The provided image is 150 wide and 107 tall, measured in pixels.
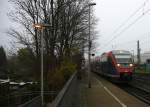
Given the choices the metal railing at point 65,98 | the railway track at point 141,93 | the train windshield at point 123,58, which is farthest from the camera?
the train windshield at point 123,58

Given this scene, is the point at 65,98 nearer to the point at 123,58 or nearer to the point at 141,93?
the point at 141,93

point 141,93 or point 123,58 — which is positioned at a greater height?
point 123,58

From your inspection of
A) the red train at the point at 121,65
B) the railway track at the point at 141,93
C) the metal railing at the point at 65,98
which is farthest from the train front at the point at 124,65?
the metal railing at the point at 65,98

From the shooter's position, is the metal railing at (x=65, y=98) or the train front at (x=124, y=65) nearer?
the metal railing at (x=65, y=98)

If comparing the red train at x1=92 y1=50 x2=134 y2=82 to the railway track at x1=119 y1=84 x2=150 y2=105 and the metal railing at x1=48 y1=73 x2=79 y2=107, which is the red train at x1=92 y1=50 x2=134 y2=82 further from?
the metal railing at x1=48 y1=73 x2=79 y2=107

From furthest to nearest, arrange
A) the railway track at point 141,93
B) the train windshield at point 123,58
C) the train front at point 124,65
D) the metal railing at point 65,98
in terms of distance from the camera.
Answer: the train windshield at point 123,58, the train front at point 124,65, the railway track at point 141,93, the metal railing at point 65,98

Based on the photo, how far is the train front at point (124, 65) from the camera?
34.2m

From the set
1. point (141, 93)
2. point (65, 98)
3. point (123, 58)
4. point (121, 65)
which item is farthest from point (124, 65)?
point (65, 98)

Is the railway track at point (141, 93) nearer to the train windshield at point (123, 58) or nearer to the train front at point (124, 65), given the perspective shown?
the train front at point (124, 65)

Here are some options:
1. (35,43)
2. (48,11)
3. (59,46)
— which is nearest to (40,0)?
(48,11)

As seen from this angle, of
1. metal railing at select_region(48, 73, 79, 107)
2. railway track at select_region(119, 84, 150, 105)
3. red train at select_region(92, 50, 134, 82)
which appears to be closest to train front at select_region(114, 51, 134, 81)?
red train at select_region(92, 50, 134, 82)

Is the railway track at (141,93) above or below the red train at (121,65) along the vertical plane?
below

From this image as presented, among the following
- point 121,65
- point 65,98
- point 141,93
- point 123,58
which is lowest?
point 141,93

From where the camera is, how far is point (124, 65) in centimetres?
3472
